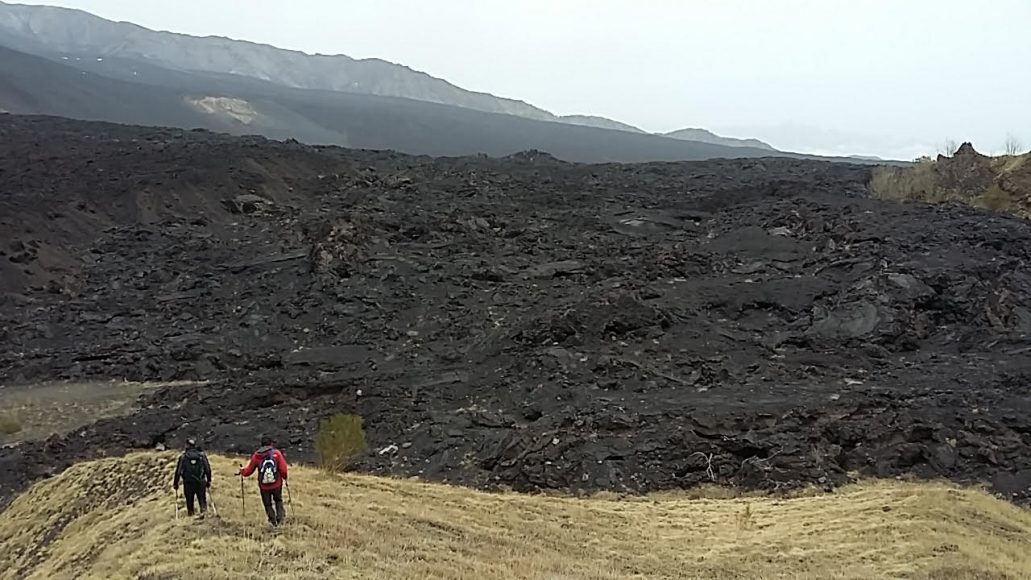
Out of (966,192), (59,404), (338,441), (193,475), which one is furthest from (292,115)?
(193,475)

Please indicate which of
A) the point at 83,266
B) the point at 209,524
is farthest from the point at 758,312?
the point at 83,266

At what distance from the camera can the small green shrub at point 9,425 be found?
70.7ft

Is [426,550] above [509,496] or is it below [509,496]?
above

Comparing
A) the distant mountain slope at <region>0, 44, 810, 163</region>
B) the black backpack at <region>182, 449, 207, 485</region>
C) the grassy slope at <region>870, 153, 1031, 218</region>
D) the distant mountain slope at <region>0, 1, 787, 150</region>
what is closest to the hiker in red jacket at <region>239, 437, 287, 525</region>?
the black backpack at <region>182, 449, 207, 485</region>

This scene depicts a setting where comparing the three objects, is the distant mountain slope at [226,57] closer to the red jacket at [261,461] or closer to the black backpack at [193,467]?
the black backpack at [193,467]

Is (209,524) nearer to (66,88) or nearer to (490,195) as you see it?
(490,195)

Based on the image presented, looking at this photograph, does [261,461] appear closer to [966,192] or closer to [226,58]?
[966,192]

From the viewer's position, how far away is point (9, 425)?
21.7m

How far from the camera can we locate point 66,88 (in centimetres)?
8200

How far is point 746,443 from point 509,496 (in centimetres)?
643

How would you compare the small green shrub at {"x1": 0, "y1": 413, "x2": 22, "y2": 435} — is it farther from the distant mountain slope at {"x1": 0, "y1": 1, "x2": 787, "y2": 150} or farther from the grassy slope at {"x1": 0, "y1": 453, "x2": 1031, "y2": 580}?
the distant mountain slope at {"x1": 0, "y1": 1, "x2": 787, "y2": 150}

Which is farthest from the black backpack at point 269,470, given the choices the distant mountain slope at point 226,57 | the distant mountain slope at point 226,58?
the distant mountain slope at point 226,57

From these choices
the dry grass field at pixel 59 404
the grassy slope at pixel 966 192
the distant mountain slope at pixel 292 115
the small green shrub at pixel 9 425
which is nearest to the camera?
the small green shrub at pixel 9 425

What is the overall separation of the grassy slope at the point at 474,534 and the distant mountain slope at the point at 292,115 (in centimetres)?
6859
